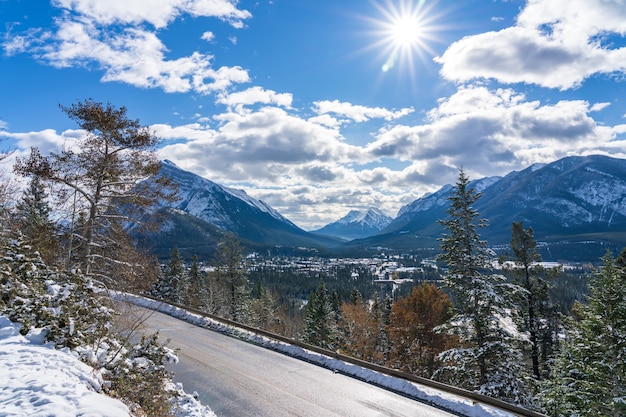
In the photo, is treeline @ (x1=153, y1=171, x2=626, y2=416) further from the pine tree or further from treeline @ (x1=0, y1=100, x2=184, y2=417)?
treeline @ (x1=0, y1=100, x2=184, y2=417)

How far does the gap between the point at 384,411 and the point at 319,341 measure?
32.4 metres

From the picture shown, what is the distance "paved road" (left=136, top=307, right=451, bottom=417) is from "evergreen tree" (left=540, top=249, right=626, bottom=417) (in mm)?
8659

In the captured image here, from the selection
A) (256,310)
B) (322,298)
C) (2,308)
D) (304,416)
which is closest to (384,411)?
(304,416)

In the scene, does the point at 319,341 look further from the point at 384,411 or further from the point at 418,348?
the point at 384,411

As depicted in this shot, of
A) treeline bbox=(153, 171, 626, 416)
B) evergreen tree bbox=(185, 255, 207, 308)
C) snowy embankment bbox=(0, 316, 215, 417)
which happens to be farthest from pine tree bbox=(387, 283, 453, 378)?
evergreen tree bbox=(185, 255, 207, 308)

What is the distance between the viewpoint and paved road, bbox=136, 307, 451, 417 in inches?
411

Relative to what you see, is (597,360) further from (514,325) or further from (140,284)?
(140,284)

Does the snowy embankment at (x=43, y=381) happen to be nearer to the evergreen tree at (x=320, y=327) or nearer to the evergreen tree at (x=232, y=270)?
the evergreen tree at (x=232, y=270)

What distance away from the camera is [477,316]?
1973cm

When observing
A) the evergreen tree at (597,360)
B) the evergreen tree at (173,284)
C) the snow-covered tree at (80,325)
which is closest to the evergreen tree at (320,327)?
the evergreen tree at (173,284)

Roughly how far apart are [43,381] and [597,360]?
68.3 ft

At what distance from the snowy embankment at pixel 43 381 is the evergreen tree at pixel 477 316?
17.7 metres

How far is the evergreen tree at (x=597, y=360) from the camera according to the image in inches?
574

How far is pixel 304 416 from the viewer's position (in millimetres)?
9977
